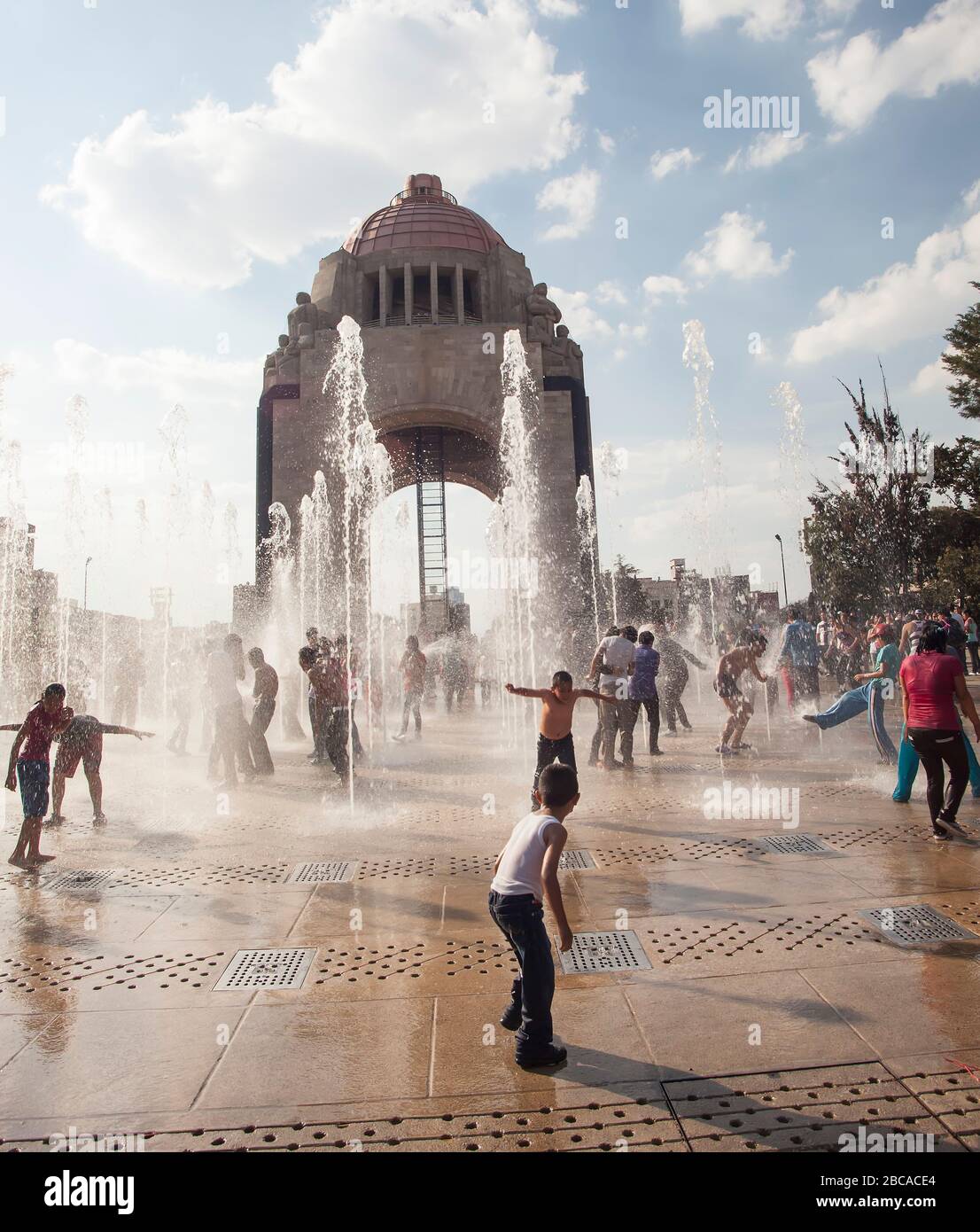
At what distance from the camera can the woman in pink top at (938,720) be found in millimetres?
6176

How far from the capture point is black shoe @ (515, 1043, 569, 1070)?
3.14 m

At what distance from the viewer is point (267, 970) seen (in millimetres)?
4195

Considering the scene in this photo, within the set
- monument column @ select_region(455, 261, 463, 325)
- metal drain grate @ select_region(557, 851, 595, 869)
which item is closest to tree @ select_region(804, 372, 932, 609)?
monument column @ select_region(455, 261, 463, 325)

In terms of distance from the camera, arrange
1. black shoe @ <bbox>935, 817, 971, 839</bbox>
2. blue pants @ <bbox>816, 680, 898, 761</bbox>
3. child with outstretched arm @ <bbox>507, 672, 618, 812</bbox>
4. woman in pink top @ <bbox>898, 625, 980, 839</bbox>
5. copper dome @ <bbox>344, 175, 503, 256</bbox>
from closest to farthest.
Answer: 1. black shoe @ <bbox>935, 817, 971, 839</bbox>
2. woman in pink top @ <bbox>898, 625, 980, 839</bbox>
3. child with outstretched arm @ <bbox>507, 672, 618, 812</bbox>
4. blue pants @ <bbox>816, 680, 898, 761</bbox>
5. copper dome @ <bbox>344, 175, 503, 256</bbox>

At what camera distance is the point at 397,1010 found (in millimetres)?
3676

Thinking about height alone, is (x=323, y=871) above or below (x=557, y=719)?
below

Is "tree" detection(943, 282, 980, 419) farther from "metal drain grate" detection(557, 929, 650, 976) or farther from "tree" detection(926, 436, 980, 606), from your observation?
"metal drain grate" detection(557, 929, 650, 976)

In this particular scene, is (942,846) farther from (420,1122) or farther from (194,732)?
(194,732)

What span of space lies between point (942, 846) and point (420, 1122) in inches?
181

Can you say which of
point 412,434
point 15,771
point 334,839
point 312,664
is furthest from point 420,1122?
point 412,434

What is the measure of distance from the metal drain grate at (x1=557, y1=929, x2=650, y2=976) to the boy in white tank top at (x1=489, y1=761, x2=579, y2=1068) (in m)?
0.73

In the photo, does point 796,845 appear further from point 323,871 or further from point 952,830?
point 323,871

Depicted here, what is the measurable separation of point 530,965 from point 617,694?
23.5 feet

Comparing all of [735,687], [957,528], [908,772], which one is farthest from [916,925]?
[957,528]
